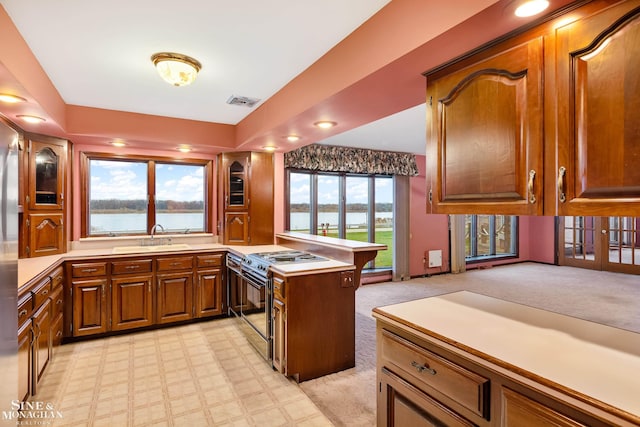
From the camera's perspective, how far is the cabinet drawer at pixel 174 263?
3.71 m

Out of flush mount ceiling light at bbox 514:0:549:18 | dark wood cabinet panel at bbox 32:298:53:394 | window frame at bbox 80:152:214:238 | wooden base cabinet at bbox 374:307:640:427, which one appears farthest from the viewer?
window frame at bbox 80:152:214:238

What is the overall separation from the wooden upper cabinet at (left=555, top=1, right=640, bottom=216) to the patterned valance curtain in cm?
379

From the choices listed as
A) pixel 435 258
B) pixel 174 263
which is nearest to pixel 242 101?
pixel 174 263

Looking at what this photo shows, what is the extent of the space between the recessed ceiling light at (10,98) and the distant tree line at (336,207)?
137 inches

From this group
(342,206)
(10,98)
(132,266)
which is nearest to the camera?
(10,98)

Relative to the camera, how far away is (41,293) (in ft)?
8.32

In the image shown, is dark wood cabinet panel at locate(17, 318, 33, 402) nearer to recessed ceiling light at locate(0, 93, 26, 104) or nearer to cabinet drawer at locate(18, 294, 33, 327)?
cabinet drawer at locate(18, 294, 33, 327)

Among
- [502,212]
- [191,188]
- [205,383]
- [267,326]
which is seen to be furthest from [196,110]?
[502,212]

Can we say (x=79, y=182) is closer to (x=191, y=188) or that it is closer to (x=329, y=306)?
(x=191, y=188)

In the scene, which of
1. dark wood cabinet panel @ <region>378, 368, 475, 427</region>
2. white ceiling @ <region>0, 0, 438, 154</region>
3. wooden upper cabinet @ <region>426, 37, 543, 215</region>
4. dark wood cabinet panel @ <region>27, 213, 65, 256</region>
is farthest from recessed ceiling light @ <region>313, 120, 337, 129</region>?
dark wood cabinet panel @ <region>27, 213, 65, 256</region>

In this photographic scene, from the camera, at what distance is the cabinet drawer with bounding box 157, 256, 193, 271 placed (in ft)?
12.2

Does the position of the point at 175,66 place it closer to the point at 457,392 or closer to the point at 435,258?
the point at 457,392

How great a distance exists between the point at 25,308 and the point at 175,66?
194cm

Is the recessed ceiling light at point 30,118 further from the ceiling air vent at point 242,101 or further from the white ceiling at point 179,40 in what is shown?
the ceiling air vent at point 242,101
